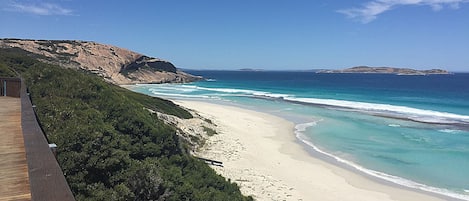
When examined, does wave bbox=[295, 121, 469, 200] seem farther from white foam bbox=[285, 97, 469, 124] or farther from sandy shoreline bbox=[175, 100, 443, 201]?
white foam bbox=[285, 97, 469, 124]

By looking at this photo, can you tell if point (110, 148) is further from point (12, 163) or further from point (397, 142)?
point (397, 142)

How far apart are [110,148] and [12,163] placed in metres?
6.22

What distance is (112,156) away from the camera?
9.32 meters

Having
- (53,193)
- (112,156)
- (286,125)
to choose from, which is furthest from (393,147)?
(53,193)

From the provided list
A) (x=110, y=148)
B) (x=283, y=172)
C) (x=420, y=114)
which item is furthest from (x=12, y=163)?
(x=420, y=114)

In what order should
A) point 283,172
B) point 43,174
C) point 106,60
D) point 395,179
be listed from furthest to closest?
point 106,60, point 283,172, point 395,179, point 43,174

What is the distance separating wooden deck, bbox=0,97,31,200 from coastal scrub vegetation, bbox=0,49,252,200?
2.38m

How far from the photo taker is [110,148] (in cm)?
962

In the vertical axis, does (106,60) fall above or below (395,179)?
above

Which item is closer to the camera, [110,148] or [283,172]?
[110,148]

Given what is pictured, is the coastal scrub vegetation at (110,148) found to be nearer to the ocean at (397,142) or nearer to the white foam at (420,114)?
the ocean at (397,142)

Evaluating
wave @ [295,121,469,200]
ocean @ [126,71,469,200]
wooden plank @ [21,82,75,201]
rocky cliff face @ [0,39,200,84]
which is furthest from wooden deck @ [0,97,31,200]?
rocky cliff face @ [0,39,200,84]

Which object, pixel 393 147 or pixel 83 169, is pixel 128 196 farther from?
pixel 393 147

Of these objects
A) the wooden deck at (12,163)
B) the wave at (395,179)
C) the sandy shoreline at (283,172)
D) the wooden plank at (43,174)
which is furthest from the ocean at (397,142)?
the wooden plank at (43,174)
